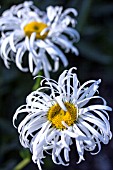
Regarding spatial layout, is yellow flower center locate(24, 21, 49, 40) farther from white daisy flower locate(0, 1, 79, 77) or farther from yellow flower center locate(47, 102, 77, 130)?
yellow flower center locate(47, 102, 77, 130)

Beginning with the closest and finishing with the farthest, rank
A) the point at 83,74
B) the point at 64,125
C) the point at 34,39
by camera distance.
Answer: the point at 64,125
the point at 34,39
the point at 83,74

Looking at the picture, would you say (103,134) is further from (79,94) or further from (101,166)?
(101,166)

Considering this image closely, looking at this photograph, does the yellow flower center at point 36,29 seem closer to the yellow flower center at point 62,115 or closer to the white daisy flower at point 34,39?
the white daisy flower at point 34,39

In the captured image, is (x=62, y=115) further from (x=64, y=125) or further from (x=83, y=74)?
(x=83, y=74)

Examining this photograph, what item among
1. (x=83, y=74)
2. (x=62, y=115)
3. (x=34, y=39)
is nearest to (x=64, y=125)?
(x=62, y=115)

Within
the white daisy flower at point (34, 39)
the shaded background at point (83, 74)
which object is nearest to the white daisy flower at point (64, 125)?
the white daisy flower at point (34, 39)

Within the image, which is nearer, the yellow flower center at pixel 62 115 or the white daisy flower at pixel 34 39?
the yellow flower center at pixel 62 115
